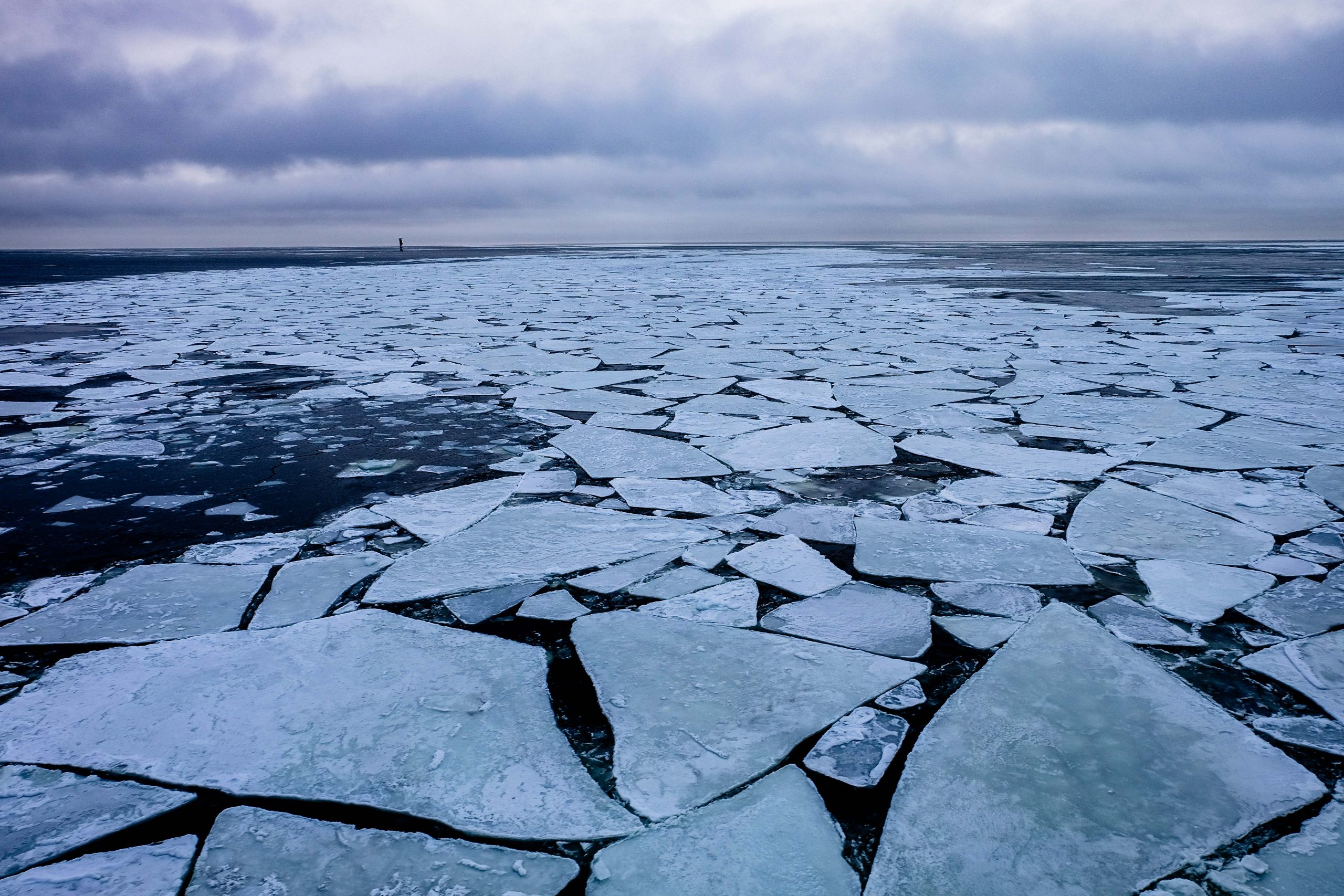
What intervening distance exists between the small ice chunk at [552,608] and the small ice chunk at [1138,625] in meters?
0.85

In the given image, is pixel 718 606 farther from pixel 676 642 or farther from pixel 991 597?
pixel 991 597

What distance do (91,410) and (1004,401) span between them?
333 cm

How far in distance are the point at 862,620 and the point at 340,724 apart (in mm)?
795

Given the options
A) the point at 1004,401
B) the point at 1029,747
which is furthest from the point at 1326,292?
the point at 1029,747

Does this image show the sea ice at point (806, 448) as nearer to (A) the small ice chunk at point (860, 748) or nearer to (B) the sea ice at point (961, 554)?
(B) the sea ice at point (961, 554)

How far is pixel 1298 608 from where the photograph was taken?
1245 mm

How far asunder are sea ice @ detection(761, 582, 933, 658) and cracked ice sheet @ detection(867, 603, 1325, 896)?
5.2 inches

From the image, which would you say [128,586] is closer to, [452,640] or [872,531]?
[452,640]

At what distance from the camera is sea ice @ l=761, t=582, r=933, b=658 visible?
1.18 metres

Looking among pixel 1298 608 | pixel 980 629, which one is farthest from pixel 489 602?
pixel 1298 608

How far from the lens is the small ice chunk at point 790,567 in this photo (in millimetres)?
1364

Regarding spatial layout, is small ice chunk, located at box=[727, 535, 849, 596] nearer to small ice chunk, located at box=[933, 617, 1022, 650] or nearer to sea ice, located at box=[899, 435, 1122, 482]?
small ice chunk, located at box=[933, 617, 1022, 650]

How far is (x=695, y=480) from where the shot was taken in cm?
193

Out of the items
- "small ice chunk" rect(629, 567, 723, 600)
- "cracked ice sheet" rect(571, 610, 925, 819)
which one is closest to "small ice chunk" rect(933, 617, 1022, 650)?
"cracked ice sheet" rect(571, 610, 925, 819)
